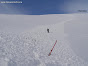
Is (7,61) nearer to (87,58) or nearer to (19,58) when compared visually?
(19,58)

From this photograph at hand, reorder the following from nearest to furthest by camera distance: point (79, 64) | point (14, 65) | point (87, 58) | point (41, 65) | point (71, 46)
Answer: point (14, 65)
point (41, 65)
point (79, 64)
point (87, 58)
point (71, 46)

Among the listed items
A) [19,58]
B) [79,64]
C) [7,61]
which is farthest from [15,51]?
[79,64]

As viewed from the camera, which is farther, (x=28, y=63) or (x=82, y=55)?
(x=82, y=55)

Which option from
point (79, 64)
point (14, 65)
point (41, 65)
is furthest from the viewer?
point (79, 64)

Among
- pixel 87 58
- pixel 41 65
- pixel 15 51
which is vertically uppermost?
pixel 15 51

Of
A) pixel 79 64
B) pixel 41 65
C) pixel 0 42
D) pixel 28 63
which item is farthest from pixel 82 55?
pixel 0 42

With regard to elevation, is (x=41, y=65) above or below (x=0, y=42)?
below

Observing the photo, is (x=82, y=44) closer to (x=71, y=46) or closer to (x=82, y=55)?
(x=71, y=46)

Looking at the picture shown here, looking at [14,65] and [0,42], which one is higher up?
[0,42]

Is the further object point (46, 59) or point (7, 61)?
point (46, 59)

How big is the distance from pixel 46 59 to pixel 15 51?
90.8 inches

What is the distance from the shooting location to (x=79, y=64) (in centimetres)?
722

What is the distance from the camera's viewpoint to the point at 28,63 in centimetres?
636

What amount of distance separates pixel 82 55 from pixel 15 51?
5452 mm
